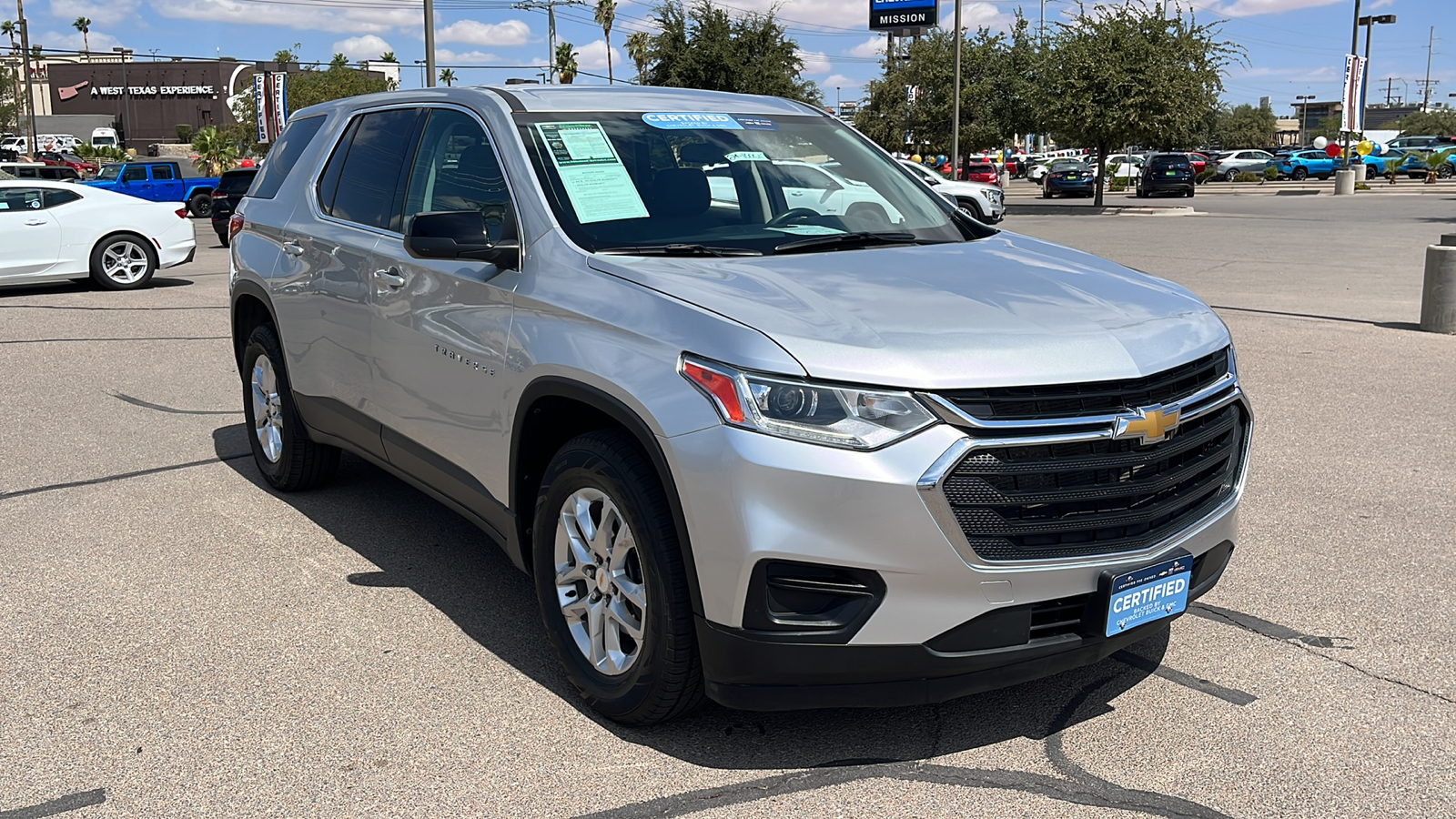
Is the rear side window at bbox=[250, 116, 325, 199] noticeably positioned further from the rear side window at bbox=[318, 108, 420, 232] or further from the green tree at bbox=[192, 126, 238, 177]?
the green tree at bbox=[192, 126, 238, 177]

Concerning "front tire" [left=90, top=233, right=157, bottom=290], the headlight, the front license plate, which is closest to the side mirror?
the headlight

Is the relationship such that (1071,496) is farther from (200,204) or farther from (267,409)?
(200,204)

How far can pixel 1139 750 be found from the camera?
3592 millimetres

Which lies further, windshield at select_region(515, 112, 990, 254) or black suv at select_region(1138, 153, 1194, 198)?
black suv at select_region(1138, 153, 1194, 198)

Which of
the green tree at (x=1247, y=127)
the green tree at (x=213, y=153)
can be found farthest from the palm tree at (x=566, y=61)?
the green tree at (x=1247, y=127)

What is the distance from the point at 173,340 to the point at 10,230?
210 inches

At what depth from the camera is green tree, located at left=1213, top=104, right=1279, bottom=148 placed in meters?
116

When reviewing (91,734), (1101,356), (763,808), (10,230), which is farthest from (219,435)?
(10,230)

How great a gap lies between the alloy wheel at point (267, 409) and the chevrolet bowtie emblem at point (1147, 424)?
426 cm

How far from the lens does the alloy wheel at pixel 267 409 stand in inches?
245

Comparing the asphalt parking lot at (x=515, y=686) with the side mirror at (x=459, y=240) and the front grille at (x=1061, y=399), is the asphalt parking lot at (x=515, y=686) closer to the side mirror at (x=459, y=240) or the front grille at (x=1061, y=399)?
the front grille at (x=1061, y=399)

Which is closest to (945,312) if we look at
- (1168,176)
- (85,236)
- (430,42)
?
(85,236)

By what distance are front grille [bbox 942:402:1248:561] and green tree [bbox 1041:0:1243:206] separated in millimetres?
34690

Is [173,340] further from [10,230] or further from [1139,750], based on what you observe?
[1139,750]
